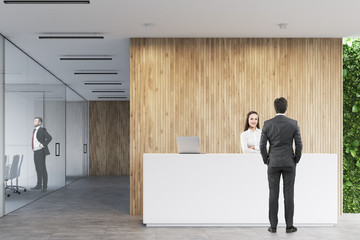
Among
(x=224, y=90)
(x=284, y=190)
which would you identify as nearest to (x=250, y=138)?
(x=224, y=90)

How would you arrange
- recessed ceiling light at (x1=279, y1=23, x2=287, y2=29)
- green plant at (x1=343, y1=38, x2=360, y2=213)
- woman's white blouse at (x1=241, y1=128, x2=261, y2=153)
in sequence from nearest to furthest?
recessed ceiling light at (x1=279, y1=23, x2=287, y2=29)
woman's white blouse at (x1=241, y1=128, x2=261, y2=153)
green plant at (x1=343, y1=38, x2=360, y2=213)

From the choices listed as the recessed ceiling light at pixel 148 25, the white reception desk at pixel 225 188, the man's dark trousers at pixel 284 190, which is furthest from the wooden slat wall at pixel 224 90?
the man's dark trousers at pixel 284 190

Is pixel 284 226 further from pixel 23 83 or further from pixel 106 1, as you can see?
pixel 23 83

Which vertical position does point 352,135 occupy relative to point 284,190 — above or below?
above

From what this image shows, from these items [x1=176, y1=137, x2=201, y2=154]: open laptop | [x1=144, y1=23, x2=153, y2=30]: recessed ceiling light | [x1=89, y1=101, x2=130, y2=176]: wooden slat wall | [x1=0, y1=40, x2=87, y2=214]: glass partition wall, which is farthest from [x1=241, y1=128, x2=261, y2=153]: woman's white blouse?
[x1=89, y1=101, x2=130, y2=176]: wooden slat wall

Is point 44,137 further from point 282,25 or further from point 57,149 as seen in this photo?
point 282,25

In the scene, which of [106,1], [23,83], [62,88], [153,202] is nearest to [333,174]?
[153,202]

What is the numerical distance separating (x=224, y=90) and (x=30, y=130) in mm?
4123

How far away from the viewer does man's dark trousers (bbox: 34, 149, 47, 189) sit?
36.9 feet

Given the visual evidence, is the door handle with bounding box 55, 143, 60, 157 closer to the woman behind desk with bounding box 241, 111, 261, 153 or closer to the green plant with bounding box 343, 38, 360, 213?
the woman behind desk with bounding box 241, 111, 261, 153

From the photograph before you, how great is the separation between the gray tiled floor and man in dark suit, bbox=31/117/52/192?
2.98 ft

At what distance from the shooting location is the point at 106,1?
23.1 feet

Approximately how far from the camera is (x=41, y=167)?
38.1 feet

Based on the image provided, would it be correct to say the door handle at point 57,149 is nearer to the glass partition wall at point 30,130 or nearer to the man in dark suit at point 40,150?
the glass partition wall at point 30,130
